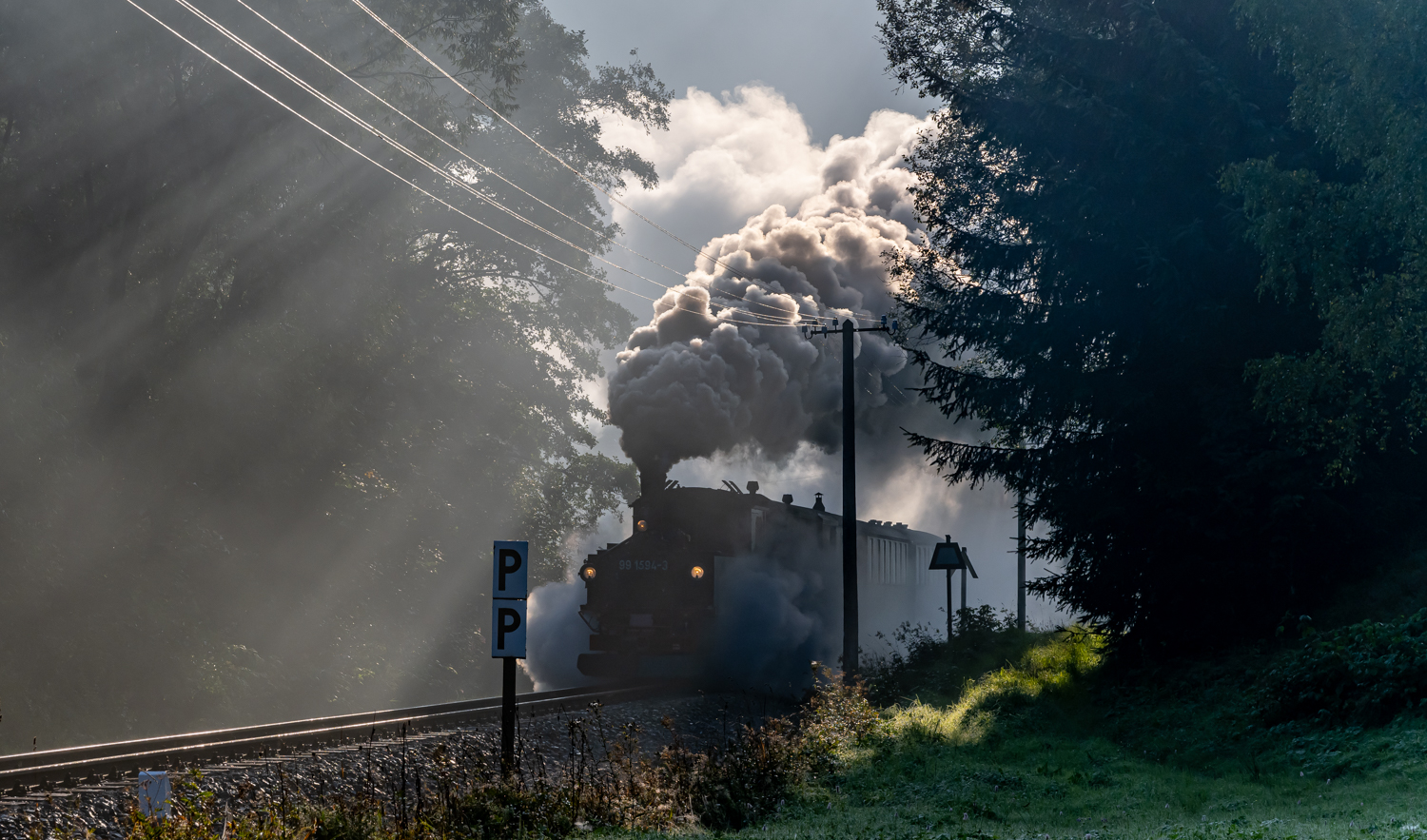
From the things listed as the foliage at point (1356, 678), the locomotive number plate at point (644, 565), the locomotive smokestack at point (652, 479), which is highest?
the locomotive smokestack at point (652, 479)

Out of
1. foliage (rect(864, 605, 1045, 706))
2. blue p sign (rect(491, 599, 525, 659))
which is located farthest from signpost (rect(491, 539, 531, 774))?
foliage (rect(864, 605, 1045, 706))

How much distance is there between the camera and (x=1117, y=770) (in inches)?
408

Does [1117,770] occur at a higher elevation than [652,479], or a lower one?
lower

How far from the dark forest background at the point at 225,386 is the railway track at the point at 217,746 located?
6374 mm

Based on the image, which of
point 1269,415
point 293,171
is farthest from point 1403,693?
point 293,171

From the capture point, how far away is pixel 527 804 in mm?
8023

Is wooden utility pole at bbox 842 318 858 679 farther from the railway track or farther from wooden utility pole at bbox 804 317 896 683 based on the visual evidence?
the railway track

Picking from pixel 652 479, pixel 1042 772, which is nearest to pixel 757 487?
pixel 652 479

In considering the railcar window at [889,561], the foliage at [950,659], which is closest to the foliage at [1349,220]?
the foliage at [950,659]

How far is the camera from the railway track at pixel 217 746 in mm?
9250

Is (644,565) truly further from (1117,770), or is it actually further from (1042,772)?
A: (1117,770)

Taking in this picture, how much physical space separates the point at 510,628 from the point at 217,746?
405 centimetres

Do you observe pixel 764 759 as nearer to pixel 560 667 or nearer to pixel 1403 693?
pixel 1403 693

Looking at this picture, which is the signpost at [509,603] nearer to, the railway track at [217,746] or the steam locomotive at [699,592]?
the railway track at [217,746]
